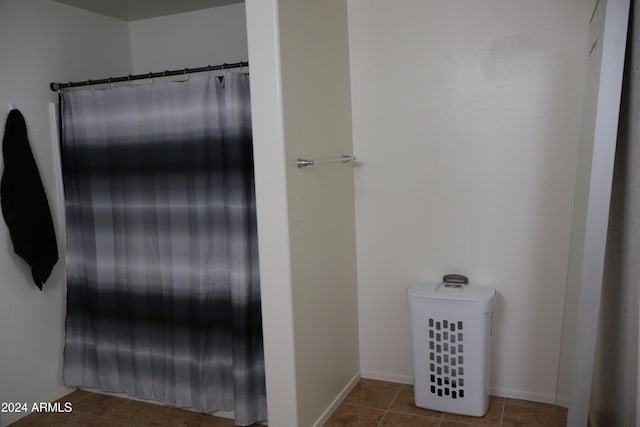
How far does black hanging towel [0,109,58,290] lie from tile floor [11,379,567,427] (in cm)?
72

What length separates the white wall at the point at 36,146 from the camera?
2.61 m

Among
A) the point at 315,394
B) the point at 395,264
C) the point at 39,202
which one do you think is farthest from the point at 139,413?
the point at 395,264

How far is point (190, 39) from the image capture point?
3.21 metres

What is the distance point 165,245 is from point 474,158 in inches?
65.3

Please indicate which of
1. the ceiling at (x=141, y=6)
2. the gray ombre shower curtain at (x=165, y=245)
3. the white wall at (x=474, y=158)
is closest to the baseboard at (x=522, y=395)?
the white wall at (x=474, y=158)

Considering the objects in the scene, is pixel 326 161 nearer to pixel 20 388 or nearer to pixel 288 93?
pixel 288 93

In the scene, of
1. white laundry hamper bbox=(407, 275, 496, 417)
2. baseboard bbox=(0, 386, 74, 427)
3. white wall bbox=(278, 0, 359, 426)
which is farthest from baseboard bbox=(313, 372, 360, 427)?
baseboard bbox=(0, 386, 74, 427)

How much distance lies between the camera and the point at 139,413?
2709 millimetres

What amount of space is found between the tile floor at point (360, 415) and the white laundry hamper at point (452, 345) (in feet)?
0.26

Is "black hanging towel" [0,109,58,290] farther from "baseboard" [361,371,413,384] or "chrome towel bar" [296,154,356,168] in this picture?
"baseboard" [361,371,413,384]

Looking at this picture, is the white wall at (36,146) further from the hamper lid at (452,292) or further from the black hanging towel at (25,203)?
the hamper lid at (452,292)

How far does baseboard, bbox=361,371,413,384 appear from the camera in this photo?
2.92 m

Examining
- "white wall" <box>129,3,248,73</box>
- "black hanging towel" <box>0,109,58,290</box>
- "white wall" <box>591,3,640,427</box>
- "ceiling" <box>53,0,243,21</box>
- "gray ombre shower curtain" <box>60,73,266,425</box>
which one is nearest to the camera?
"white wall" <box>591,3,640,427</box>

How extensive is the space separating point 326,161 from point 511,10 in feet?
3.79
